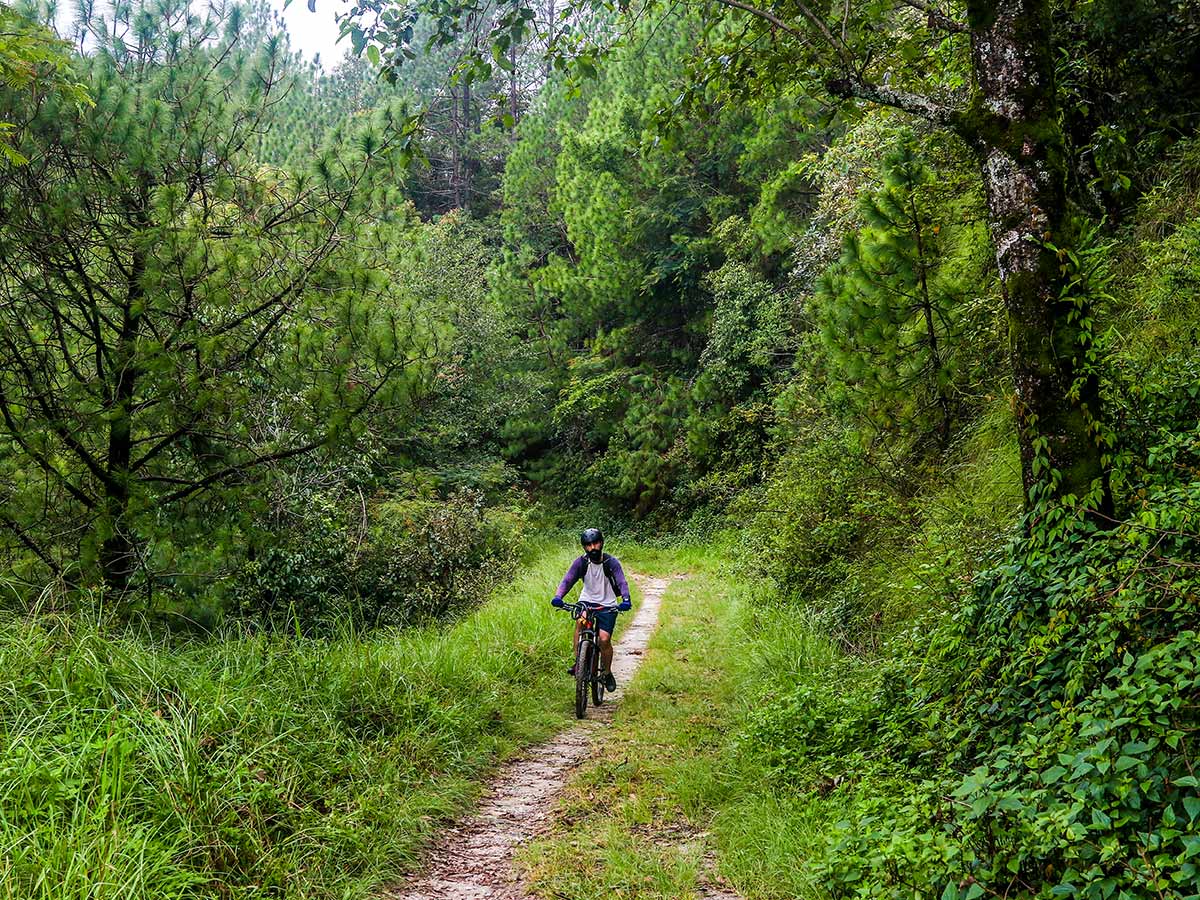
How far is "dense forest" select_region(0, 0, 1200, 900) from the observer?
118 inches

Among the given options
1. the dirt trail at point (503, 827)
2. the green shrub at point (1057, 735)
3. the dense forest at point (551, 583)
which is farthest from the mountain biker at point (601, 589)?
the green shrub at point (1057, 735)

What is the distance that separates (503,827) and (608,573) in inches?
115

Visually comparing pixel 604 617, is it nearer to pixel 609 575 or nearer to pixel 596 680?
pixel 609 575

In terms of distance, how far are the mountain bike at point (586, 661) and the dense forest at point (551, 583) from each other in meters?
0.51

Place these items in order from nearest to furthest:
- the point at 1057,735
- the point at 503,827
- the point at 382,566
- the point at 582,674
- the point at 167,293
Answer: the point at 1057,735
the point at 503,827
the point at 167,293
the point at 582,674
the point at 382,566

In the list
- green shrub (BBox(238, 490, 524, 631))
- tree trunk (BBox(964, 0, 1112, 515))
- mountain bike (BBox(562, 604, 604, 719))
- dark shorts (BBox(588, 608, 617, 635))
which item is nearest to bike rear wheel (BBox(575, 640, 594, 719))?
mountain bike (BBox(562, 604, 604, 719))

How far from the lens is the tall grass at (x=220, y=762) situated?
9.86 ft

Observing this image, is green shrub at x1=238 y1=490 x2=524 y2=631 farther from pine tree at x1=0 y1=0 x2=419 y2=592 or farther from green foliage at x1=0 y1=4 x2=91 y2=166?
green foliage at x1=0 y1=4 x2=91 y2=166

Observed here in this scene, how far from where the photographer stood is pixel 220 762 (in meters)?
3.78

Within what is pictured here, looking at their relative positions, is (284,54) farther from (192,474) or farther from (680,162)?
(680,162)

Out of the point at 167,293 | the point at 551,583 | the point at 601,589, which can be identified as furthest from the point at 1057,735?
the point at 551,583

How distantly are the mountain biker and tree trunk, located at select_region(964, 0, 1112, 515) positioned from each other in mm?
4120

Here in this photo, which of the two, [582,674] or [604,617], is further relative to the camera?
[604,617]

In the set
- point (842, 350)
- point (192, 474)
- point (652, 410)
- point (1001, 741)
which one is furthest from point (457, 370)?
point (1001, 741)
